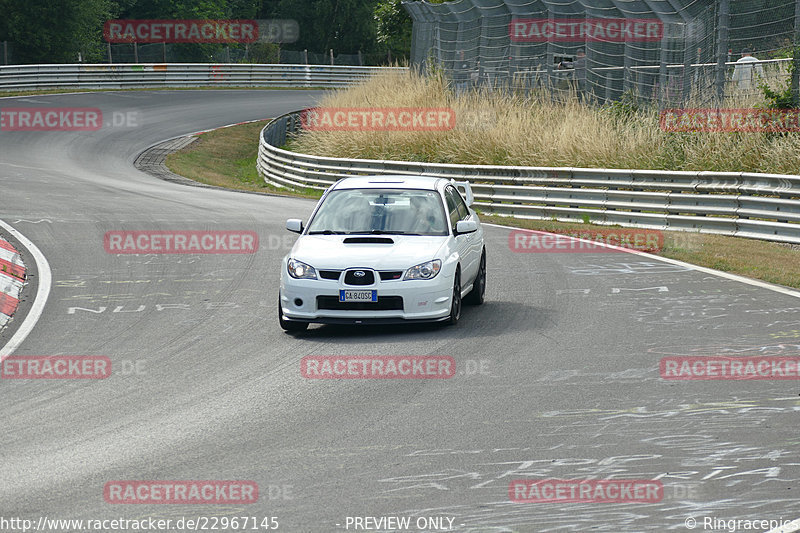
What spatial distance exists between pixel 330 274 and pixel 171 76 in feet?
150

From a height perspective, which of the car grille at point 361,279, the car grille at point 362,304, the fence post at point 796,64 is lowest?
the car grille at point 362,304

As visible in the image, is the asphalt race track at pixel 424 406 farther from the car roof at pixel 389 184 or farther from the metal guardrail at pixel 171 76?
the metal guardrail at pixel 171 76

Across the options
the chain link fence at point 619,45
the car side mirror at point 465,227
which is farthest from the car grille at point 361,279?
the chain link fence at point 619,45

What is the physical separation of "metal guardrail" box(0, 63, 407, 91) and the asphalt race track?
3649cm

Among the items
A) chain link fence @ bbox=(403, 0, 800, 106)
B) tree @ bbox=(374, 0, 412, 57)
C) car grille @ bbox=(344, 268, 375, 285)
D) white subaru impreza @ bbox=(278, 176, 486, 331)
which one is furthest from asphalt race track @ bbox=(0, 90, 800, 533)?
tree @ bbox=(374, 0, 412, 57)

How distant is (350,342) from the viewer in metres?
10.9

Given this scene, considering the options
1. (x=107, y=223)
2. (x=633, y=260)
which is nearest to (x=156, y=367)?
(x=633, y=260)

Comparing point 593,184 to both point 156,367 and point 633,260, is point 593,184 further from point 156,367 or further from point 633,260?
point 156,367

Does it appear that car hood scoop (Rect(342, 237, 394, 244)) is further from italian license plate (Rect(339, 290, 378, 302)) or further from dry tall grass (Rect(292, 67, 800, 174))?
dry tall grass (Rect(292, 67, 800, 174))

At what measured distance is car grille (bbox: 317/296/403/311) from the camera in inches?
434

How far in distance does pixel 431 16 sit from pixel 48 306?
24.5 m

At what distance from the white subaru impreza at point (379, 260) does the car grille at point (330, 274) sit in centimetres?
1

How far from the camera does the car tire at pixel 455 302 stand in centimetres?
1138

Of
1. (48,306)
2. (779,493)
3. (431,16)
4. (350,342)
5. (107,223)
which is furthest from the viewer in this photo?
(431,16)
